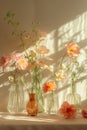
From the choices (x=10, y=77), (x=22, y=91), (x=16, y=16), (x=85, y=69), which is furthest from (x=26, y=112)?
(x=16, y=16)

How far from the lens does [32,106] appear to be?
1865mm

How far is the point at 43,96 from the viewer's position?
6.68ft

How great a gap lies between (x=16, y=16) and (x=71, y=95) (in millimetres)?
775

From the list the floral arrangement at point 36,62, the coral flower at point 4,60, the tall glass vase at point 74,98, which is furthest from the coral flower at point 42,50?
the tall glass vase at point 74,98

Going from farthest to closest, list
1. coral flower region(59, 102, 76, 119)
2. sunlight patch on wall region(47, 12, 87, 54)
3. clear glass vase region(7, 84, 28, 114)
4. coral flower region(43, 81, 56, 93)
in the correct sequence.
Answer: sunlight patch on wall region(47, 12, 87, 54)
clear glass vase region(7, 84, 28, 114)
coral flower region(43, 81, 56, 93)
coral flower region(59, 102, 76, 119)

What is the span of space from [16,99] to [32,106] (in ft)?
0.57

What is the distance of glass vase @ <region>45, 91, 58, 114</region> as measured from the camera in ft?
6.64

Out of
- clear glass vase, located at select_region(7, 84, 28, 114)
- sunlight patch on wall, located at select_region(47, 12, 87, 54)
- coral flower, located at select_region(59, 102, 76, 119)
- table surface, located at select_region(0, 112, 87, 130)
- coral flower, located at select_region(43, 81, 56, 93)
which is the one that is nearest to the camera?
table surface, located at select_region(0, 112, 87, 130)

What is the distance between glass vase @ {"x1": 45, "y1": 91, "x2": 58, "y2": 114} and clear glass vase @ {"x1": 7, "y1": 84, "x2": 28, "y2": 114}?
0.61 feet

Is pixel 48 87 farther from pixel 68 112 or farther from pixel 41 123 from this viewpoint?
pixel 41 123

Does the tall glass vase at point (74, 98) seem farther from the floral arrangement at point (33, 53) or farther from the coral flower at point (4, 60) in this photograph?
the coral flower at point (4, 60)

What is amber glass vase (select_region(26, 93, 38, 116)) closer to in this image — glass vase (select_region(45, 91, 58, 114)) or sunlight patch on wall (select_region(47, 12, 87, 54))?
glass vase (select_region(45, 91, 58, 114))

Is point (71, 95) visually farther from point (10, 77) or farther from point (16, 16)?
point (16, 16)

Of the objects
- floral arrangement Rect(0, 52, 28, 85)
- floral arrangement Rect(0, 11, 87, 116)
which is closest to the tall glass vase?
floral arrangement Rect(0, 11, 87, 116)
